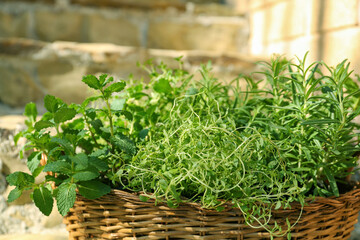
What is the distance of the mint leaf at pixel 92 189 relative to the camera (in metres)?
0.60

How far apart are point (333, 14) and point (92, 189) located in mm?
905

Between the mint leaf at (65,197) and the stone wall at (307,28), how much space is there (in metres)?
0.82

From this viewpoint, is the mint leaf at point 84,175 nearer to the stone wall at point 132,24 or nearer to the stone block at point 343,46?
the stone block at point 343,46

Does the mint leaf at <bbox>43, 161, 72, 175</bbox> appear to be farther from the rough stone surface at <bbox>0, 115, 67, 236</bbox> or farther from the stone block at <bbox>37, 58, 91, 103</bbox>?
the stone block at <bbox>37, 58, 91, 103</bbox>

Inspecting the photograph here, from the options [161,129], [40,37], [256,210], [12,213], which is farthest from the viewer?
[40,37]

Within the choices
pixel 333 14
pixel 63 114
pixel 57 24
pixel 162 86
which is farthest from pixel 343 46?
pixel 57 24

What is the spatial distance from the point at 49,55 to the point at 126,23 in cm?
40

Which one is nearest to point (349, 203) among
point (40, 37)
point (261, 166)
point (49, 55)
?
point (261, 166)

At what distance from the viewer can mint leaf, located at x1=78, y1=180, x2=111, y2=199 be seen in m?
0.60

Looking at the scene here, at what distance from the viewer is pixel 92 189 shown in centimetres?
61

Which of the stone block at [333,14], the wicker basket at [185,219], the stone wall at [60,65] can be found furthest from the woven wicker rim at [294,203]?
the stone wall at [60,65]

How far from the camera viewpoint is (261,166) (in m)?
0.62

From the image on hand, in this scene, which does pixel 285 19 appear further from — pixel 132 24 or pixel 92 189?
pixel 92 189

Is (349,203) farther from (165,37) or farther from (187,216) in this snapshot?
(165,37)
